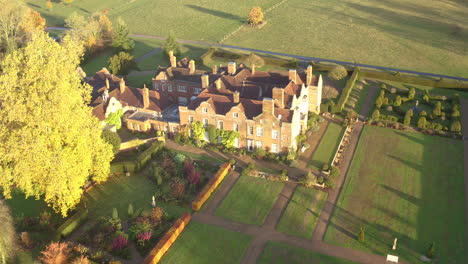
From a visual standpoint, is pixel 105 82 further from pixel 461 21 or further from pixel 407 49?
pixel 461 21

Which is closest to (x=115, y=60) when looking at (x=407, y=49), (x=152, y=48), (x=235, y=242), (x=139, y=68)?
(x=139, y=68)

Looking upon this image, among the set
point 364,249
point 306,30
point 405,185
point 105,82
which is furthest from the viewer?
point 306,30

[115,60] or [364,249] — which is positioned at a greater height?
[115,60]

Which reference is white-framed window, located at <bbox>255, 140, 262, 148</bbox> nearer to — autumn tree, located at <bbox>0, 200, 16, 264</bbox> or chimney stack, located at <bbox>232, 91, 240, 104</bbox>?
chimney stack, located at <bbox>232, 91, 240, 104</bbox>

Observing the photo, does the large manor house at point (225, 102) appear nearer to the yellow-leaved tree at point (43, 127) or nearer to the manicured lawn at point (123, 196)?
the manicured lawn at point (123, 196)

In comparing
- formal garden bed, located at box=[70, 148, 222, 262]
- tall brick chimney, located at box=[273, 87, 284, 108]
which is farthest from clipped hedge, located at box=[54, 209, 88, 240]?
tall brick chimney, located at box=[273, 87, 284, 108]

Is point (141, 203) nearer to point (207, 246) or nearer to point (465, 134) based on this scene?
point (207, 246)
